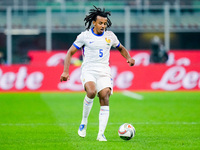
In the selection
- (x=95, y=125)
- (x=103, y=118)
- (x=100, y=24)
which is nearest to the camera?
(x=103, y=118)

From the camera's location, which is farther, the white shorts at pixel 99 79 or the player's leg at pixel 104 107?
the white shorts at pixel 99 79

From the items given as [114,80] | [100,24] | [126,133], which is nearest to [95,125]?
[126,133]

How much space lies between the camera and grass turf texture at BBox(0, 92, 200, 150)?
7.36 metres

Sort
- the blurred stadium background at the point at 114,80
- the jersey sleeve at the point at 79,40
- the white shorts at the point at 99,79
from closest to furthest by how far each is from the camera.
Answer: the white shorts at the point at 99,79, the jersey sleeve at the point at 79,40, the blurred stadium background at the point at 114,80

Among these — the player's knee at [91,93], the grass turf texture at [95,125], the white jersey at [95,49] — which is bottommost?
the grass turf texture at [95,125]

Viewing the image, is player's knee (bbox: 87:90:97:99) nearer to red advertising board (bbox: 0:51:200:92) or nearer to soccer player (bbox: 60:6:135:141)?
soccer player (bbox: 60:6:135:141)

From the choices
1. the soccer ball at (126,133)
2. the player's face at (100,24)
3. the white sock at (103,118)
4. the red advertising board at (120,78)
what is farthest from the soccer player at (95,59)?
the red advertising board at (120,78)

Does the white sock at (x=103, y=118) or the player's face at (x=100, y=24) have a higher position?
the player's face at (x=100, y=24)

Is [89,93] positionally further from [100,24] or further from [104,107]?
[100,24]

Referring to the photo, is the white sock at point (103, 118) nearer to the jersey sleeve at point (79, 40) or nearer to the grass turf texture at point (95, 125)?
the grass turf texture at point (95, 125)

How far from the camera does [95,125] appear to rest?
33.5 ft

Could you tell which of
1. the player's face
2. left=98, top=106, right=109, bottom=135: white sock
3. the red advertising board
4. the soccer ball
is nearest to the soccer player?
the player's face

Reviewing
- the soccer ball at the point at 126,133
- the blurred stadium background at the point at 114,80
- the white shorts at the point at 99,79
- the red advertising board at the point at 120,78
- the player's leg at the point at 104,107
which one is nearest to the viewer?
the soccer ball at the point at 126,133

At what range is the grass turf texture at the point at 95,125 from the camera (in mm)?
7359
